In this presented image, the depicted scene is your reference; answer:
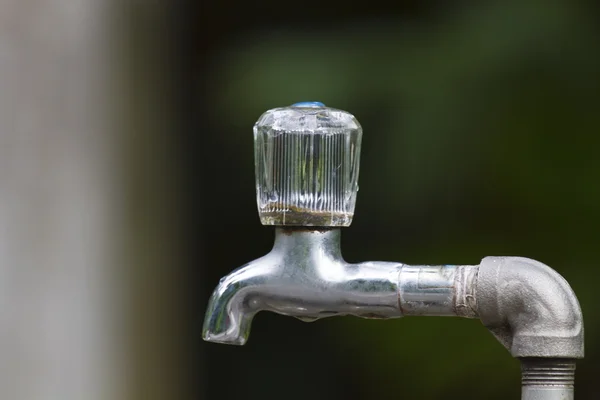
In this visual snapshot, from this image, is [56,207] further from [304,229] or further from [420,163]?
[304,229]

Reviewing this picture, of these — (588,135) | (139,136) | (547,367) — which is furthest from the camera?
(139,136)

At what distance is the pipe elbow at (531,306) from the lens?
0.82 metres

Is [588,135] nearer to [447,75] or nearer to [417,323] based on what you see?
[447,75]

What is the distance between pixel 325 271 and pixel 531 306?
0.16 metres

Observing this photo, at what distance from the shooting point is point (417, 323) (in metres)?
2.29

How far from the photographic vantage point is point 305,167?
0.89m

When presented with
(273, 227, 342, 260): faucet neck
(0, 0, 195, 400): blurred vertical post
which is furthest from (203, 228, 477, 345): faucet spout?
(0, 0, 195, 400): blurred vertical post

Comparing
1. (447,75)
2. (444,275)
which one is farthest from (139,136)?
(444,275)

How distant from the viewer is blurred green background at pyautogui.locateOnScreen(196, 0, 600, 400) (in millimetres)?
2227

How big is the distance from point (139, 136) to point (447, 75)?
672mm

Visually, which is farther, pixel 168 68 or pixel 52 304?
pixel 168 68

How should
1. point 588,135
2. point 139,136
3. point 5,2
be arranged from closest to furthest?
point 5,2, point 588,135, point 139,136

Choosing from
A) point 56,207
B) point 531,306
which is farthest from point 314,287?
point 56,207

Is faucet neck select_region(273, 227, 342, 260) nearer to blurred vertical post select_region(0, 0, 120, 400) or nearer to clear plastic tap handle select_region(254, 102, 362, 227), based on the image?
clear plastic tap handle select_region(254, 102, 362, 227)
